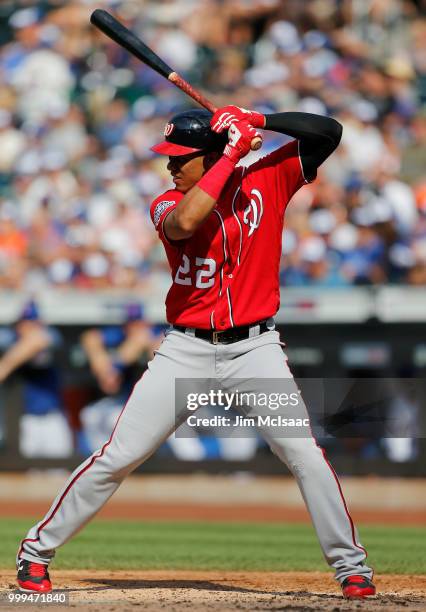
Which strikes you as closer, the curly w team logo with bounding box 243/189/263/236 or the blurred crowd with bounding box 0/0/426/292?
the curly w team logo with bounding box 243/189/263/236

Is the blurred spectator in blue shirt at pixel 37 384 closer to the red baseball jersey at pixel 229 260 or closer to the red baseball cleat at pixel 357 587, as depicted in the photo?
the red baseball jersey at pixel 229 260

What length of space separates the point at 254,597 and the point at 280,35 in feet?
28.8

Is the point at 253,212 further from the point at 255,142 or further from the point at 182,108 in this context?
the point at 182,108

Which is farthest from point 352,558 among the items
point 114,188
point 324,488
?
point 114,188

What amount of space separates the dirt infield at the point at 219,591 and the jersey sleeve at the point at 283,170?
159 centimetres

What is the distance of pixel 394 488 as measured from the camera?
365 inches

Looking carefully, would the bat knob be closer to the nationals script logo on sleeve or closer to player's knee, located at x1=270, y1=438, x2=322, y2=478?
the nationals script logo on sleeve

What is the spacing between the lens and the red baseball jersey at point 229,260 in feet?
14.1

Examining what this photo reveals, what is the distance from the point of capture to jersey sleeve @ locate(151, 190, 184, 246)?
4.27 m

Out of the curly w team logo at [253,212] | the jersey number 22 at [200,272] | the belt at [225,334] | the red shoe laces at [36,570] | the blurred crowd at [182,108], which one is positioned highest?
the blurred crowd at [182,108]

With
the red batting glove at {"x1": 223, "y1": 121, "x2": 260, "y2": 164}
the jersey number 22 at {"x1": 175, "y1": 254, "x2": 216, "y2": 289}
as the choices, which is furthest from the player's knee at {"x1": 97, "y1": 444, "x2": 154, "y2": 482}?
the red batting glove at {"x1": 223, "y1": 121, "x2": 260, "y2": 164}

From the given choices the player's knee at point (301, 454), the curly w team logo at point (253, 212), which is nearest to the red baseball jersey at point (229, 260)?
the curly w team logo at point (253, 212)

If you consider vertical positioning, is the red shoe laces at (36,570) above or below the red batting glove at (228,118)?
below

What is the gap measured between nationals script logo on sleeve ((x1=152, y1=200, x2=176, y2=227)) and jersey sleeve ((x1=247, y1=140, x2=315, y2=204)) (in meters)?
0.35
